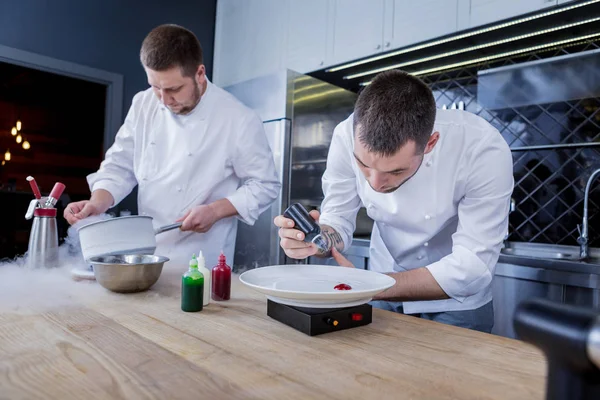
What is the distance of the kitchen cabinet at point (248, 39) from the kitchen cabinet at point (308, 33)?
0.28 feet

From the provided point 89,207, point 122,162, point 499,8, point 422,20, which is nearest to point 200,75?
point 122,162

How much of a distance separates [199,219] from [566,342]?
59.4 inches

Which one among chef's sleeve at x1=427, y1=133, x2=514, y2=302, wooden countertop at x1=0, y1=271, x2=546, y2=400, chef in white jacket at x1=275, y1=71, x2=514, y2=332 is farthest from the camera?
chef's sleeve at x1=427, y1=133, x2=514, y2=302

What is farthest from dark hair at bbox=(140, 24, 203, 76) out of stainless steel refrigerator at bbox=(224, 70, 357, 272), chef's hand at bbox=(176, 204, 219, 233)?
stainless steel refrigerator at bbox=(224, 70, 357, 272)

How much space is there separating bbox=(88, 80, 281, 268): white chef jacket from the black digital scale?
3.10ft

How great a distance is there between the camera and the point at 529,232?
260 cm

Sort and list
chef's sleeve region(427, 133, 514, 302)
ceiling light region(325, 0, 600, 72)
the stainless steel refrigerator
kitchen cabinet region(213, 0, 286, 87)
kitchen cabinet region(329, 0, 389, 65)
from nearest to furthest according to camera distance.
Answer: chef's sleeve region(427, 133, 514, 302)
ceiling light region(325, 0, 600, 72)
kitchen cabinet region(329, 0, 389, 65)
the stainless steel refrigerator
kitchen cabinet region(213, 0, 286, 87)

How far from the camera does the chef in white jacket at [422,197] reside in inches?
46.0

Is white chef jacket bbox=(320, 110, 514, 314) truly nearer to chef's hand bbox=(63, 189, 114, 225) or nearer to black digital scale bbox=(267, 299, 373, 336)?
black digital scale bbox=(267, 299, 373, 336)

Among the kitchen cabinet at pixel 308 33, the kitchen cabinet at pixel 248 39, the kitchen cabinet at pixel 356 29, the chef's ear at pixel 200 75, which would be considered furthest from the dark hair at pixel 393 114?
the kitchen cabinet at pixel 248 39

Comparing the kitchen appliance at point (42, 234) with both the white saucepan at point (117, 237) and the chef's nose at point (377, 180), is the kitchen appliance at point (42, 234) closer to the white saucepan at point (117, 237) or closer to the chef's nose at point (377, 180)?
the white saucepan at point (117, 237)

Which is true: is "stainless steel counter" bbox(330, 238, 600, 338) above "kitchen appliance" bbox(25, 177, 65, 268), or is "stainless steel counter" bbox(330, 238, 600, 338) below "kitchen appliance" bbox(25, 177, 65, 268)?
below

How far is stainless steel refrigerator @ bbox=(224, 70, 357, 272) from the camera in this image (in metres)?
2.97

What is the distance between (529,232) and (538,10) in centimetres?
119
